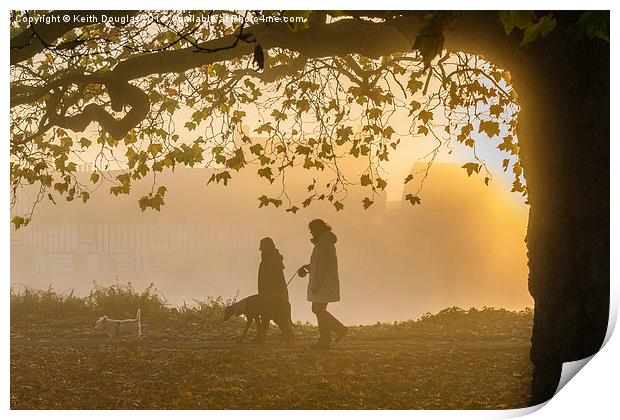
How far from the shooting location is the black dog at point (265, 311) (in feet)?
33.1

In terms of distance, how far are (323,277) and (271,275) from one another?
650 millimetres

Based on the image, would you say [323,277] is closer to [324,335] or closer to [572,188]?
[324,335]

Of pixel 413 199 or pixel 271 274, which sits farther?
pixel 413 199

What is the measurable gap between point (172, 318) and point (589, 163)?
5812mm

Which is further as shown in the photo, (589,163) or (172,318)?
(172,318)

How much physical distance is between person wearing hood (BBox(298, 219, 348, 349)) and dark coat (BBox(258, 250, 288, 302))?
31 centimetres

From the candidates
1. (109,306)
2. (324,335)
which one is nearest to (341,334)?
(324,335)

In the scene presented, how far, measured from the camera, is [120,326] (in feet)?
34.8

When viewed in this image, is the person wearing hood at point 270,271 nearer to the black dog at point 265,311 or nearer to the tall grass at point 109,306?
the black dog at point 265,311

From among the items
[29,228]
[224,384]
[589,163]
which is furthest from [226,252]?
[589,163]

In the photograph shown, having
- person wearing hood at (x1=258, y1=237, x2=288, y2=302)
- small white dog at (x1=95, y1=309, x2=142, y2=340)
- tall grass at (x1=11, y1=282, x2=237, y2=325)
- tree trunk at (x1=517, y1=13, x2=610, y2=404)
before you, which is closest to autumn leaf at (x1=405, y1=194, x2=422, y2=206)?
person wearing hood at (x1=258, y1=237, x2=288, y2=302)

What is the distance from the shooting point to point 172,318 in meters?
10.9

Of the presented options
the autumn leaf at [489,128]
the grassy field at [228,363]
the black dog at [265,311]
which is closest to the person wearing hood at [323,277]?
the grassy field at [228,363]
